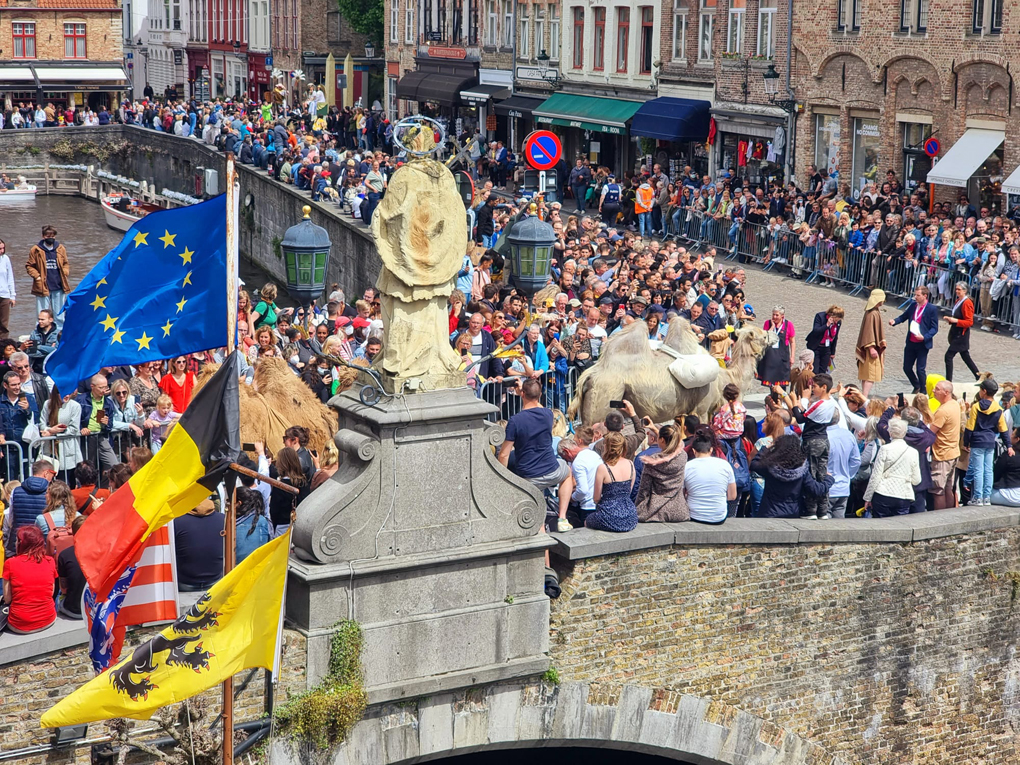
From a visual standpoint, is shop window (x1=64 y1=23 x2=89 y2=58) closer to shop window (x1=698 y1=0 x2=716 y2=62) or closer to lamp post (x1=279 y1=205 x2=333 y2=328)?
shop window (x1=698 y1=0 x2=716 y2=62)

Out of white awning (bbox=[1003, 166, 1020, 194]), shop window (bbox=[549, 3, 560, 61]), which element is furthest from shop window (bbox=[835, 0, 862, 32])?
shop window (bbox=[549, 3, 560, 61])

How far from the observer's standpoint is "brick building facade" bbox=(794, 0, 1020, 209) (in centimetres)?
2858

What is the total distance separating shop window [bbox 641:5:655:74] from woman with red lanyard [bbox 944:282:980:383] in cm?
2270

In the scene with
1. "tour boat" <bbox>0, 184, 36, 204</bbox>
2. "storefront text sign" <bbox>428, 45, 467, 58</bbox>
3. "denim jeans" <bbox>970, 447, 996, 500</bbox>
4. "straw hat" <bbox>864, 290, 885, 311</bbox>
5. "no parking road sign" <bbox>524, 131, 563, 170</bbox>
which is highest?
"storefront text sign" <bbox>428, 45, 467, 58</bbox>

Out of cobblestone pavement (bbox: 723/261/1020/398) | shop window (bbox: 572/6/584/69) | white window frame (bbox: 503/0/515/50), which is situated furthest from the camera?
white window frame (bbox: 503/0/515/50)

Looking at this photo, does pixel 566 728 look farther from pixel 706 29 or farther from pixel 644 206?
pixel 706 29

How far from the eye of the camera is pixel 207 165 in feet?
154

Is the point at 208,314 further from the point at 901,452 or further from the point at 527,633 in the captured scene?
the point at 901,452

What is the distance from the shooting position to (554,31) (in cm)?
4616

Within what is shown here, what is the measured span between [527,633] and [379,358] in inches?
87.6

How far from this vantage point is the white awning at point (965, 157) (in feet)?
93.7

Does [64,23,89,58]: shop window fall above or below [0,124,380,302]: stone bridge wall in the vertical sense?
above

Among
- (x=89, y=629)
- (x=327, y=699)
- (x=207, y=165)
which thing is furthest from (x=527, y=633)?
(x=207, y=165)

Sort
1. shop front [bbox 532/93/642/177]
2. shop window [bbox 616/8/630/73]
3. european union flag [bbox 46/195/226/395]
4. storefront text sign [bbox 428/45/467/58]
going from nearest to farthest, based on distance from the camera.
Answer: european union flag [bbox 46/195/226/395]
shop front [bbox 532/93/642/177]
shop window [bbox 616/8/630/73]
storefront text sign [bbox 428/45/467/58]
